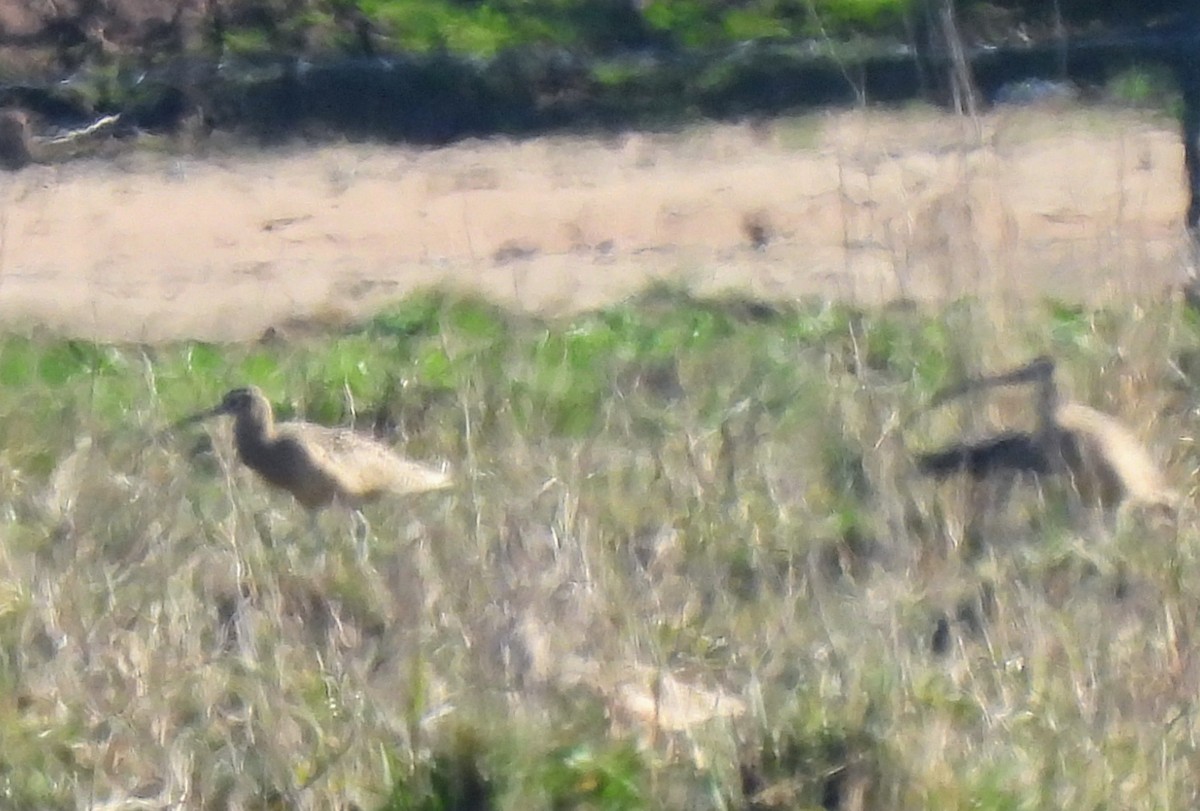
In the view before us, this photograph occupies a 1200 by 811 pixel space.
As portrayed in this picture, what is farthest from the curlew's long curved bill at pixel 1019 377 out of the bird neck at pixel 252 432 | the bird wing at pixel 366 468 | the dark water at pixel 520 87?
the dark water at pixel 520 87

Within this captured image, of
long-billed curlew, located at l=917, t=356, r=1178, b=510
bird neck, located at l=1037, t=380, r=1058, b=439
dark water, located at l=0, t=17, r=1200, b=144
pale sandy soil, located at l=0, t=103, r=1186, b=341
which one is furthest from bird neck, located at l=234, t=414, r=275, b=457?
dark water, located at l=0, t=17, r=1200, b=144

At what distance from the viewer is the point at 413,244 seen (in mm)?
10000

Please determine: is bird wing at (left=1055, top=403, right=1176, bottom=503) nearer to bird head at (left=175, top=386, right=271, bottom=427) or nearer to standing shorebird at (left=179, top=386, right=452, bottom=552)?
standing shorebird at (left=179, top=386, right=452, bottom=552)

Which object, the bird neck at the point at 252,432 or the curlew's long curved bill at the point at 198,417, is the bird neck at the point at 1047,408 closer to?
the bird neck at the point at 252,432

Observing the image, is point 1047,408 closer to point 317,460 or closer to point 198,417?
point 317,460

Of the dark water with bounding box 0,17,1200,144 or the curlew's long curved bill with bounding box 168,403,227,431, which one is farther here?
the dark water with bounding box 0,17,1200,144

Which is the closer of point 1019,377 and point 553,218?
point 1019,377

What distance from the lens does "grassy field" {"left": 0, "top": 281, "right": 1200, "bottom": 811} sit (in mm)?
3973

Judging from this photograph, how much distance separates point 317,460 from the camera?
19.8 ft

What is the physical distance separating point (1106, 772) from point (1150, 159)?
5.74 meters

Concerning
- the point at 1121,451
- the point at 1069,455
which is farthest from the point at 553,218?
the point at 1121,451

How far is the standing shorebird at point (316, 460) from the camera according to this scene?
586 centimetres

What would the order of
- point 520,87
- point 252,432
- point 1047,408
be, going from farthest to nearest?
1. point 520,87
2. point 252,432
3. point 1047,408

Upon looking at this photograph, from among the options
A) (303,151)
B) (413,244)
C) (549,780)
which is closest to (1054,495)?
(549,780)
